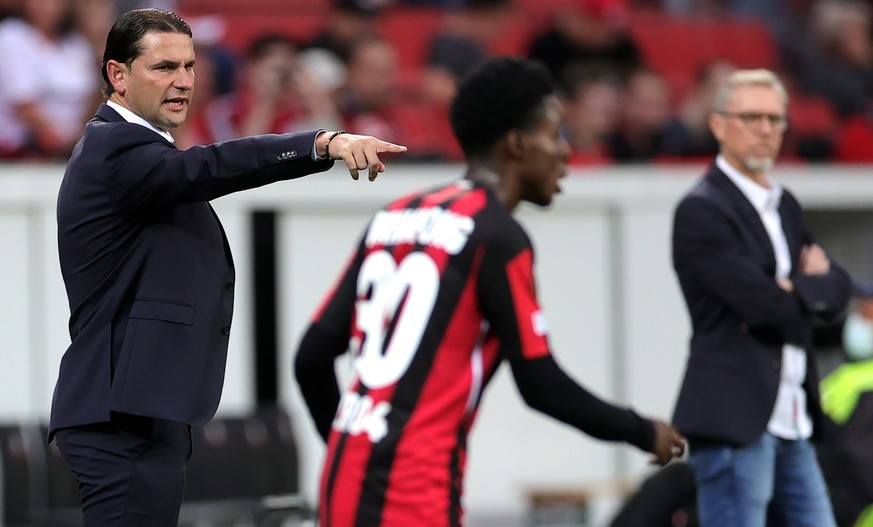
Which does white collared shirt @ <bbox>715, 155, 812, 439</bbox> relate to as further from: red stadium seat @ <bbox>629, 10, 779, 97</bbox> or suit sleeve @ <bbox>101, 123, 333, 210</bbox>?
red stadium seat @ <bbox>629, 10, 779, 97</bbox>

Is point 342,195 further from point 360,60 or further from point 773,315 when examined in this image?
point 773,315

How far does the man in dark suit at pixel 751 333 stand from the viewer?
5.01 m

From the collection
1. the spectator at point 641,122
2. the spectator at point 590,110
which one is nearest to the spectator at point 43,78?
the spectator at point 590,110

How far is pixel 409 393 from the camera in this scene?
3969 mm

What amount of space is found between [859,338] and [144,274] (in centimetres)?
525

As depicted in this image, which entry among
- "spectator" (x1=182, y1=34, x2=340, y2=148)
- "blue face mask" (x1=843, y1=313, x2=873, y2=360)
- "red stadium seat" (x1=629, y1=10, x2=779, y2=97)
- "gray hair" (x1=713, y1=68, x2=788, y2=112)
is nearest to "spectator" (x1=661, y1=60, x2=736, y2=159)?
"red stadium seat" (x1=629, y1=10, x2=779, y2=97)

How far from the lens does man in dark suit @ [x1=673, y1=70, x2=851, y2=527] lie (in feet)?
16.4

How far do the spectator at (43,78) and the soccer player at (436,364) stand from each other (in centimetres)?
639

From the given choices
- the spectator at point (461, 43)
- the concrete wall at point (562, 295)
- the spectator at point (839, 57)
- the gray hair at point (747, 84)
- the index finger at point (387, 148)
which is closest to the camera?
the index finger at point (387, 148)

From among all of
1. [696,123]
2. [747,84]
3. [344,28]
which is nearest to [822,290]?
[747,84]

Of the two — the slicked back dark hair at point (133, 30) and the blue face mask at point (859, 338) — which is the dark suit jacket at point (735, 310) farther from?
the blue face mask at point (859, 338)

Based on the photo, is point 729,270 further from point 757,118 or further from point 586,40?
point 586,40

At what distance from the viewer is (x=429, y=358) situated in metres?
3.98

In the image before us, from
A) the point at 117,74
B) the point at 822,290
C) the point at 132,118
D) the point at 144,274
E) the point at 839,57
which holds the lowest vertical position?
the point at 822,290
